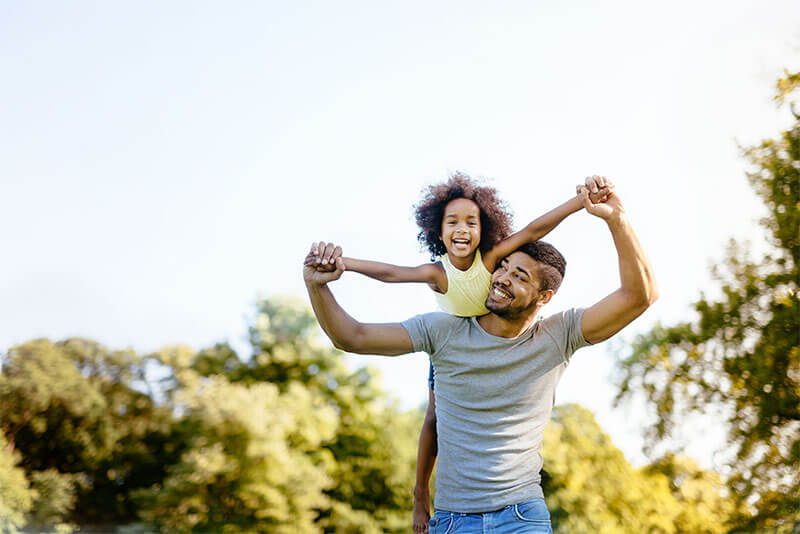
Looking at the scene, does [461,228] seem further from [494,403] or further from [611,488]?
[611,488]

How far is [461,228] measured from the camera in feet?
9.25

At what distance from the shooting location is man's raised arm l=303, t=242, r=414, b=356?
7.11 feet

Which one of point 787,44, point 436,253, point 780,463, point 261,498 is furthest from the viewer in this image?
point 261,498

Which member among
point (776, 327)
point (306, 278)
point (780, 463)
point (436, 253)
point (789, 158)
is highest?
point (789, 158)

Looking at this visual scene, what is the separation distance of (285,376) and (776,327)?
354 inches

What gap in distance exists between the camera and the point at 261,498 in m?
13.7

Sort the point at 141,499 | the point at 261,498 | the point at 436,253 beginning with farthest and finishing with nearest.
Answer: the point at 141,499 < the point at 261,498 < the point at 436,253

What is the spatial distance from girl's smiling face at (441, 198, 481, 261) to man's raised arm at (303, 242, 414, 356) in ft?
1.78

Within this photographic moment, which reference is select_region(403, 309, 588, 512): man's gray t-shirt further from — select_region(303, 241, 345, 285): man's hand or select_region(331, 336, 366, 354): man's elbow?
select_region(303, 241, 345, 285): man's hand

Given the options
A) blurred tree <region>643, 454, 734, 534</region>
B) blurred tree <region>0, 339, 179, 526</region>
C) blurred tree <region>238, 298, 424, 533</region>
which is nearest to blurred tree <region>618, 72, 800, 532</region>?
blurred tree <region>643, 454, 734, 534</region>

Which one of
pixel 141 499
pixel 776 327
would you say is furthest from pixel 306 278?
pixel 141 499

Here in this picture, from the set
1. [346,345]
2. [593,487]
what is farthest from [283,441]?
[346,345]

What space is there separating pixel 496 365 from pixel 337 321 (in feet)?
1.46

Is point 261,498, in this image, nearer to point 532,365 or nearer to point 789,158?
point 789,158
